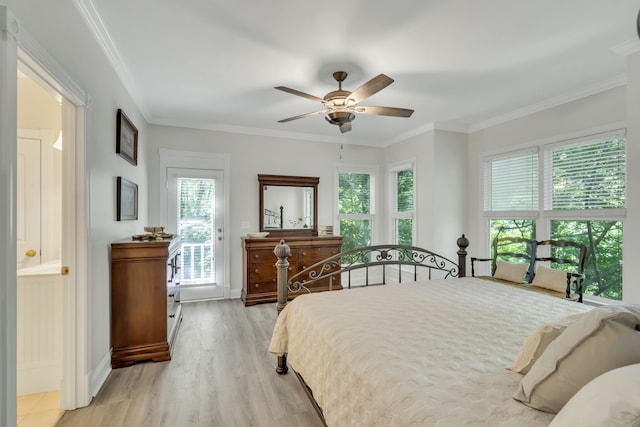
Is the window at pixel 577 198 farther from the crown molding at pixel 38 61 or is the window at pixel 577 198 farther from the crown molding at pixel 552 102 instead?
the crown molding at pixel 38 61

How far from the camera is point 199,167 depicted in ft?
15.1

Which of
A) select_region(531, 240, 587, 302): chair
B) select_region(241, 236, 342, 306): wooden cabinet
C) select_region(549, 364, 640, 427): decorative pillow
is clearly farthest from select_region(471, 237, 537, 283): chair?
select_region(549, 364, 640, 427): decorative pillow

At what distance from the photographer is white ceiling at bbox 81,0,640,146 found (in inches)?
81.5

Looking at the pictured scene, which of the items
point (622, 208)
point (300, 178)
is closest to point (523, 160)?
point (622, 208)

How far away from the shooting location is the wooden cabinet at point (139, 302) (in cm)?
262

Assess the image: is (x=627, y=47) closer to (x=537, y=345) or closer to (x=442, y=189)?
(x=442, y=189)

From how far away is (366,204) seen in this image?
18.8ft

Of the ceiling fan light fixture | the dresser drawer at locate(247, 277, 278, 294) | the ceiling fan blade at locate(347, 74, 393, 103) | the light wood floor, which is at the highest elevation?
the ceiling fan blade at locate(347, 74, 393, 103)

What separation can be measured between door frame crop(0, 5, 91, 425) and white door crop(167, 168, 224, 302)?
2.44 m

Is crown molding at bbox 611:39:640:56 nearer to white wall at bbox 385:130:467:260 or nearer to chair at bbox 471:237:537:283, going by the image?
chair at bbox 471:237:537:283

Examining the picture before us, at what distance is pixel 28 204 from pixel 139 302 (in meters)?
1.19

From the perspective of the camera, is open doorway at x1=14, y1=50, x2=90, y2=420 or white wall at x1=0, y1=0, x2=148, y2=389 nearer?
white wall at x1=0, y1=0, x2=148, y2=389

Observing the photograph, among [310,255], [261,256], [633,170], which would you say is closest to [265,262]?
[261,256]

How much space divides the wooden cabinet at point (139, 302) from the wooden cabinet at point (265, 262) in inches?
63.4
